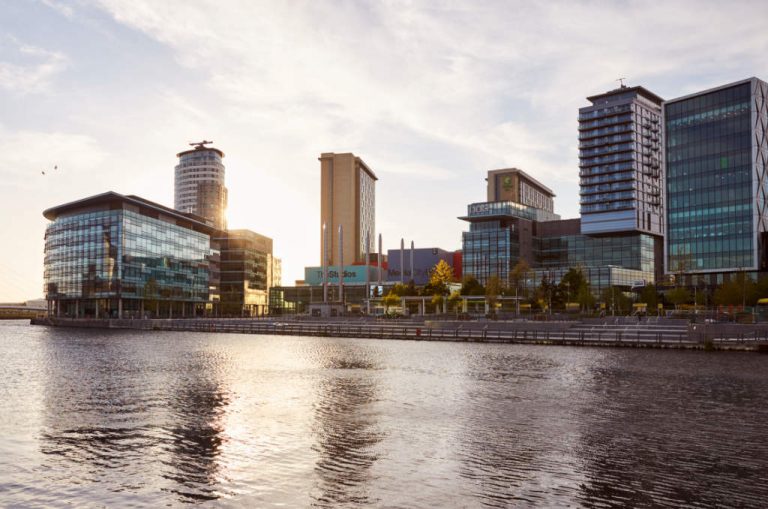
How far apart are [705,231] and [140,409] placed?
159m

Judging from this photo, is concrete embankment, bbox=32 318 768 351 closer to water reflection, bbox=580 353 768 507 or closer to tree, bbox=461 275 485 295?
water reflection, bbox=580 353 768 507

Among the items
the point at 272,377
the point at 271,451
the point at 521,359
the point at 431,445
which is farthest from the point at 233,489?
the point at 521,359

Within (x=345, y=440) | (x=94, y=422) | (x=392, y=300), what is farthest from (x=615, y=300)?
(x=94, y=422)

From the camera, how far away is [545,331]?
8888 centimetres

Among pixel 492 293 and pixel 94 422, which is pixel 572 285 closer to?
pixel 492 293

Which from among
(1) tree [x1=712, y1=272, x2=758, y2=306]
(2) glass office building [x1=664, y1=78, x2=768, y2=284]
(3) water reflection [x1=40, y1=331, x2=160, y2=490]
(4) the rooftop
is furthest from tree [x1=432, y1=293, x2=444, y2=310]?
(3) water reflection [x1=40, y1=331, x2=160, y2=490]

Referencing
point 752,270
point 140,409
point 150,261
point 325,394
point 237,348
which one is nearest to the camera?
point 140,409

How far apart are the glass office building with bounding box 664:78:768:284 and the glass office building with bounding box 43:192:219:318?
137629 millimetres

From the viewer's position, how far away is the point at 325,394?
36500 mm

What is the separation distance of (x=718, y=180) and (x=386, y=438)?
158 metres

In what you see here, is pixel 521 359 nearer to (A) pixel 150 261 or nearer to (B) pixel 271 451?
(B) pixel 271 451

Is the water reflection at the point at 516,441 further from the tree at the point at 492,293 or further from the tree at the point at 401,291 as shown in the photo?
the tree at the point at 401,291

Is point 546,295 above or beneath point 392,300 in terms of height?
above

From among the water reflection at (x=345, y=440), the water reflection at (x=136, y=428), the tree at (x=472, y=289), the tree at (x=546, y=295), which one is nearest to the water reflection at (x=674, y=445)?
the water reflection at (x=345, y=440)
